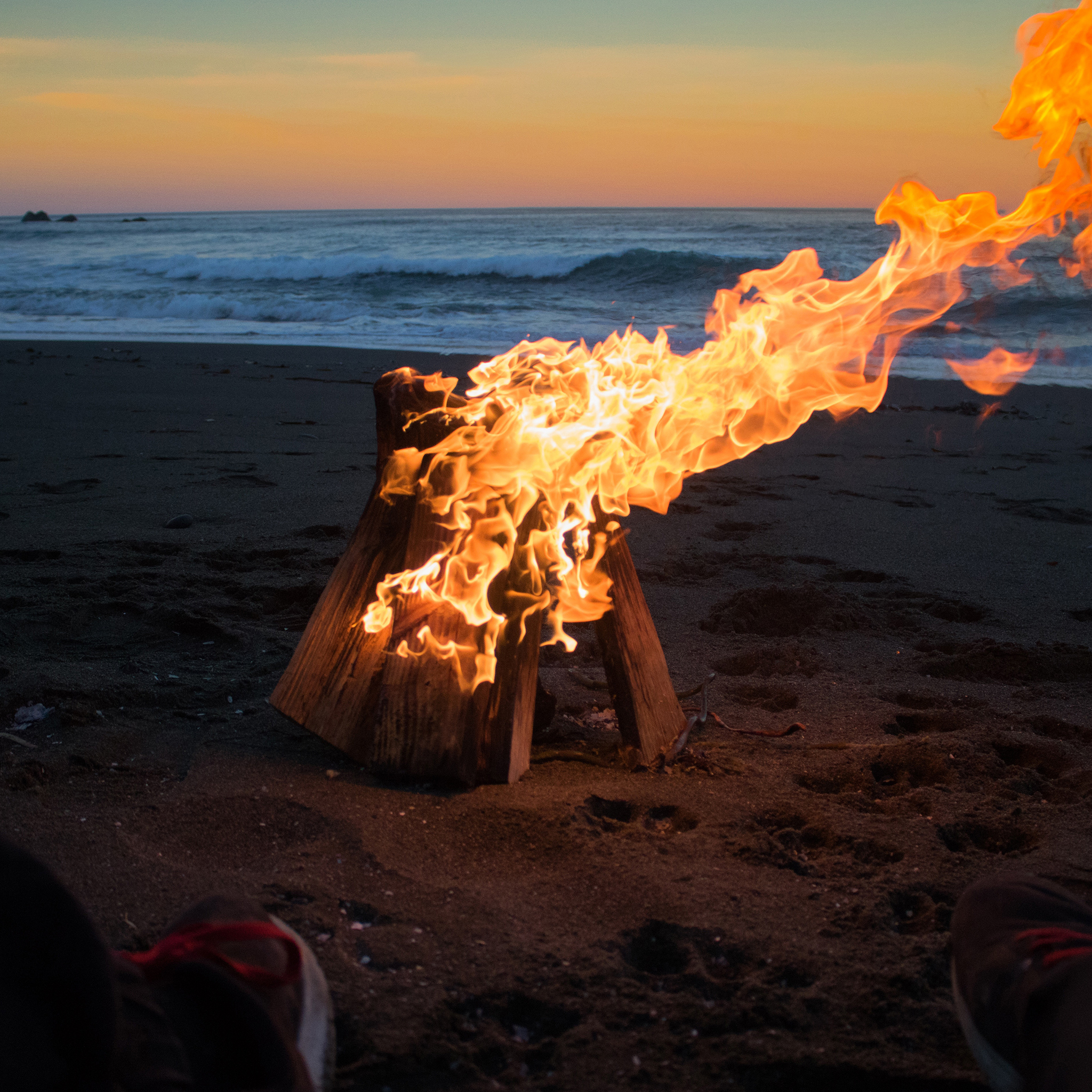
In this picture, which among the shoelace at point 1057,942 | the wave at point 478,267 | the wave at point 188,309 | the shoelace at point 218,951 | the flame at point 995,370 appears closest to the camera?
the shoelace at point 218,951

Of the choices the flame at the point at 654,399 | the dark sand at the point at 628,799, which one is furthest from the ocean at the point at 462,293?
the flame at the point at 654,399

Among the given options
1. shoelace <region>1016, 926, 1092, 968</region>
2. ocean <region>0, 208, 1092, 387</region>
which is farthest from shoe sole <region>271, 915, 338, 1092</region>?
ocean <region>0, 208, 1092, 387</region>

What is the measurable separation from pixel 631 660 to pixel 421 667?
615mm

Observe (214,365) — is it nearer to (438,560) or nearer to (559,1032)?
(438,560)

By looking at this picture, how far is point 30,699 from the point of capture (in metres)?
2.96

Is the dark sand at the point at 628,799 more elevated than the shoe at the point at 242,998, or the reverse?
the shoe at the point at 242,998

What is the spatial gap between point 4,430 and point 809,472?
602 centimetres

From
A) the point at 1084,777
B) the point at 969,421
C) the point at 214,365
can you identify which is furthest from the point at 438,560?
the point at 214,365

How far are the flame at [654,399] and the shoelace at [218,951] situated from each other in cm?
99

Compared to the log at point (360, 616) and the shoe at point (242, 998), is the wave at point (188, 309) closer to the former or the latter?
the log at point (360, 616)

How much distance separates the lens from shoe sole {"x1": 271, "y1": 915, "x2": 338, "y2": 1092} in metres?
1.53

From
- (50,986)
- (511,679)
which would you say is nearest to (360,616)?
(511,679)

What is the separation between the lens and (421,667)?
2535 mm

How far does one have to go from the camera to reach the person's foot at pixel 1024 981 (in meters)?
1.45
